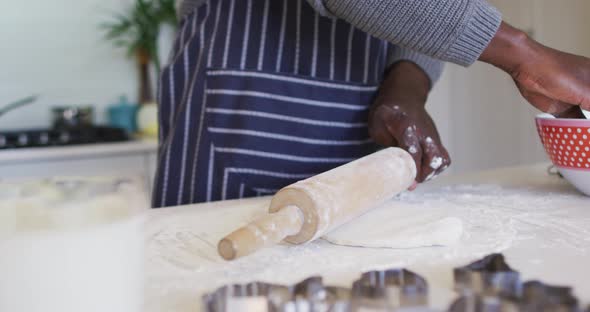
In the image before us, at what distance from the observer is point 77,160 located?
1.90 meters

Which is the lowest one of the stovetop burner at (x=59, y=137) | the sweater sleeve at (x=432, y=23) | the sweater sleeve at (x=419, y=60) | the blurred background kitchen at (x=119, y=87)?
the stovetop burner at (x=59, y=137)

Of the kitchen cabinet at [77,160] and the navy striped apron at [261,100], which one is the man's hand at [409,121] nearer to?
the navy striped apron at [261,100]

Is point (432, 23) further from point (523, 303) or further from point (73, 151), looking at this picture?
point (73, 151)

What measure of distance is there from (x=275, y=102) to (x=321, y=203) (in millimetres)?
393

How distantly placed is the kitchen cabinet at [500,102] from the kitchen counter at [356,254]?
1.33 meters

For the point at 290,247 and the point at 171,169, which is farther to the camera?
the point at 171,169

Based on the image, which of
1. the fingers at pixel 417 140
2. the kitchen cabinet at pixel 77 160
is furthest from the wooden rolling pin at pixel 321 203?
the kitchen cabinet at pixel 77 160

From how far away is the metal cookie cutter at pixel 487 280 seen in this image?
0.39 m

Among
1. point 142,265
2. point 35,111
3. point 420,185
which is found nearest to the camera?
point 142,265

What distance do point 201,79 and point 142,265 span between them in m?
0.65

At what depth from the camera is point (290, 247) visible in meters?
0.57

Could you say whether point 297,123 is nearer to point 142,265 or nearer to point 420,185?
point 420,185

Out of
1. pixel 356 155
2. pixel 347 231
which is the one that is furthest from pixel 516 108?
pixel 347 231

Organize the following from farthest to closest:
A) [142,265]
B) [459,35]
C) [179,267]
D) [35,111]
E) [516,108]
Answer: [35,111], [516,108], [459,35], [179,267], [142,265]
